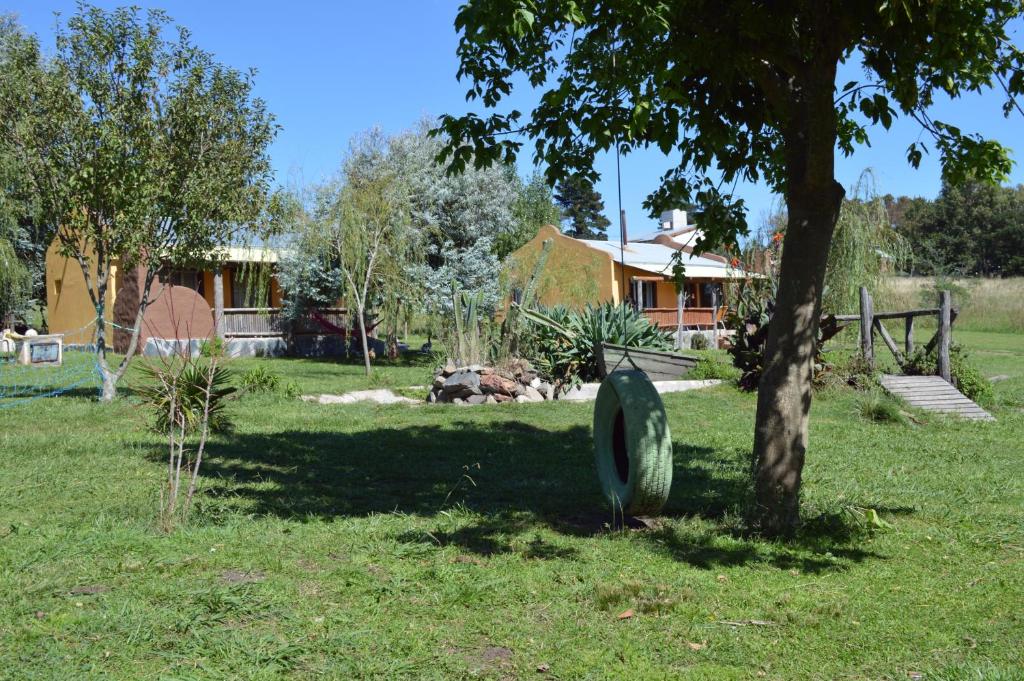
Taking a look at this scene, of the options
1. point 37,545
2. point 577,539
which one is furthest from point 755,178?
point 37,545

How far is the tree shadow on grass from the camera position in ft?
19.9

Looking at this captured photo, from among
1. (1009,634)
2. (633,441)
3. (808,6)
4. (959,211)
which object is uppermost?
(959,211)

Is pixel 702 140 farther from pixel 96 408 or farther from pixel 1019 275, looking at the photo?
pixel 1019 275

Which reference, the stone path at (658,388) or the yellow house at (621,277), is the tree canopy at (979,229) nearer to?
the yellow house at (621,277)

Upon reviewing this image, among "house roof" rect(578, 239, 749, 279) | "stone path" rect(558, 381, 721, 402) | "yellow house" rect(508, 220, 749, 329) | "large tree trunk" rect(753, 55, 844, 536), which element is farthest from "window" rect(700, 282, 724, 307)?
"large tree trunk" rect(753, 55, 844, 536)

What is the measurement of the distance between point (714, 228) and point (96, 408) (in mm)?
9570

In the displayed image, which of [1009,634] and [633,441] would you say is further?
[633,441]

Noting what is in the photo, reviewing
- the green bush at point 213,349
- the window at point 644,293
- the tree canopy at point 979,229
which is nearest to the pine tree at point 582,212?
the tree canopy at point 979,229

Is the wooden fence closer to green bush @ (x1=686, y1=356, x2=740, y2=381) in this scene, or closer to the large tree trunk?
green bush @ (x1=686, y1=356, x2=740, y2=381)

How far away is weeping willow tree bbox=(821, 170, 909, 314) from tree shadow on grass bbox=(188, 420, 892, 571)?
44.0ft

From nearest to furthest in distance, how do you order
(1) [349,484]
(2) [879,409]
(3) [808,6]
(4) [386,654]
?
(4) [386,654]
(3) [808,6]
(1) [349,484]
(2) [879,409]

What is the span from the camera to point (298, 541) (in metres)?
5.95

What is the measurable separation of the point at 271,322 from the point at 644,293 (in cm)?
1624

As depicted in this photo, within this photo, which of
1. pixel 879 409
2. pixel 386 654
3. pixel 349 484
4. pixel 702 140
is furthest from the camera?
pixel 879 409
